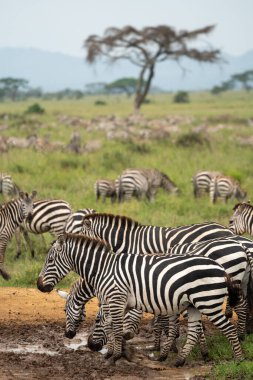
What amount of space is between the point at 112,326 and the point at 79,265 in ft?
2.44

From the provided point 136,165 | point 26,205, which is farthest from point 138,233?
point 136,165

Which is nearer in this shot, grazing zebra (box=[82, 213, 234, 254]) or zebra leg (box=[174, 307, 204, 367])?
zebra leg (box=[174, 307, 204, 367])

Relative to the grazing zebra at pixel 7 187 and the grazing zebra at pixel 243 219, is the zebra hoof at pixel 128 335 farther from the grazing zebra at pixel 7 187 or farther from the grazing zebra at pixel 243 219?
the grazing zebra at pixel 7 187

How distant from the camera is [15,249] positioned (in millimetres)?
11906

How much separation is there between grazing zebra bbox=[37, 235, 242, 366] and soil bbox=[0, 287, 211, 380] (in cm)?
18

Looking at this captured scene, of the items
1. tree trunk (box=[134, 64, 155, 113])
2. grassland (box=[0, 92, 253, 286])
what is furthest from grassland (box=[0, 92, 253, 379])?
tree trunk (box=[134, 64, 155, 113])

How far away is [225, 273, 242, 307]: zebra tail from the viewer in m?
6.55

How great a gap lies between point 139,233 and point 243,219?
2453 millimetres

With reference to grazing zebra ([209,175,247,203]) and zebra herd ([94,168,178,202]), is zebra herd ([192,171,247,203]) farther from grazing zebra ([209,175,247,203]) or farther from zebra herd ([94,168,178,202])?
zebra herd ([94,168,178,202])

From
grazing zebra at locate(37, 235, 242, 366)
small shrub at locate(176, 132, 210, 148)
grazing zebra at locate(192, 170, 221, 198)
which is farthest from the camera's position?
small shrub at locate(176, 132, 210, 148)

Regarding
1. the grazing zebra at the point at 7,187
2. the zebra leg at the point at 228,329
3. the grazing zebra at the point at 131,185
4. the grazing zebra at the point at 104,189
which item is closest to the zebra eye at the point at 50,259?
the zebra leg at the point at 228,329

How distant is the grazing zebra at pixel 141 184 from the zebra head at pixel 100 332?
8.27m

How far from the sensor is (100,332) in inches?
283

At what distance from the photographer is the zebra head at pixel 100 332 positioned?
6946mm
